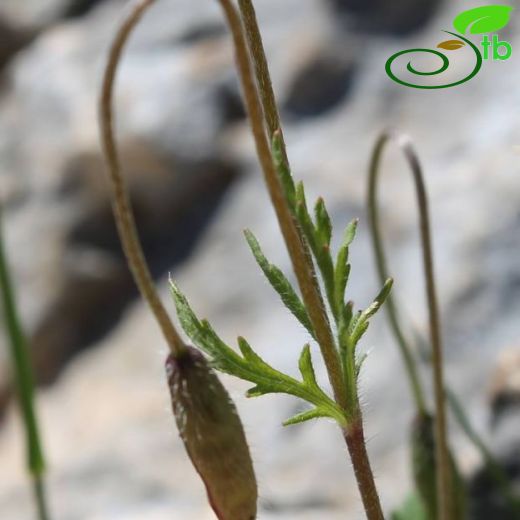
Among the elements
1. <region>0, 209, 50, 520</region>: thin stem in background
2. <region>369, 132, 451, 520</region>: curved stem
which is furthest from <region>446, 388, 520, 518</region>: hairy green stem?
<region>0, 209, 50, 520</region>: thin stem in background

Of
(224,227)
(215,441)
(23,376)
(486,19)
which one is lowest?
(215,441)

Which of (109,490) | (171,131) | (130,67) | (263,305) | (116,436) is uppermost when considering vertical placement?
(130,67)

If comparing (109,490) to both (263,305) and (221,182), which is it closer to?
(263,305)

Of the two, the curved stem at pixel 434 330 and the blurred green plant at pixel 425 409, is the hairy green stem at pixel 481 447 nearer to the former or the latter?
the blurred green plant at pixel 425 409

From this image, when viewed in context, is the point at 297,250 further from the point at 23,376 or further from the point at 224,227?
the point at 224,227

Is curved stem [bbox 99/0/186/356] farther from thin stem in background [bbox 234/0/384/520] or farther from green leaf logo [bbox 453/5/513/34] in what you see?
green leaf logo [bbox 453/5/513/34]

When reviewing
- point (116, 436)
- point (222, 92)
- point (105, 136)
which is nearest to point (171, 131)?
point (222, 92)

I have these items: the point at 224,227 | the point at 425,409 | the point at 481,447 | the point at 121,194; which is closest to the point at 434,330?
the point at 425,409
